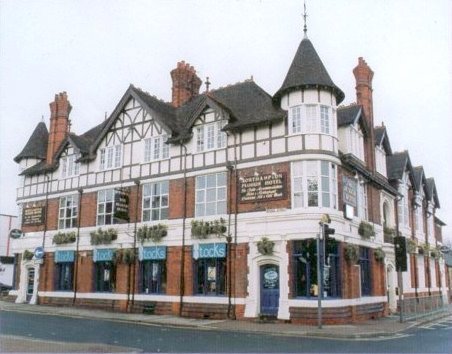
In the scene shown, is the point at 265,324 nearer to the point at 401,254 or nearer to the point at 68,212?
the point at 401,254

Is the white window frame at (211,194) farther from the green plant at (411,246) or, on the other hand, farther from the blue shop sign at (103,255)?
the green plant at (411,246)

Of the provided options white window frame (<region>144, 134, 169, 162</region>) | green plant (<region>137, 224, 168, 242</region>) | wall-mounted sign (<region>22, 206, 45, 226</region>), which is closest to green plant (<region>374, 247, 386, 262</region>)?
green plant (<region>137, 224, 168, 242</region>)

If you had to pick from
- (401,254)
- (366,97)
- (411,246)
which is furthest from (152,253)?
(411,246)

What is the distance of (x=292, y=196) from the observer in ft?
76.6

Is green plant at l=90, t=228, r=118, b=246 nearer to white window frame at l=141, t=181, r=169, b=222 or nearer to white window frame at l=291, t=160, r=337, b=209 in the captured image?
white window frame at l=141, t=181, r=169, b=222

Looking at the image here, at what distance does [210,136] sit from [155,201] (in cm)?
498

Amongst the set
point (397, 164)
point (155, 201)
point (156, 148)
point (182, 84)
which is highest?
point (182, 84)

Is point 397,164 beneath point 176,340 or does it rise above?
above

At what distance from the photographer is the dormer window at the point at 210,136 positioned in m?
26.4

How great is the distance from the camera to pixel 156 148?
29.0 metres

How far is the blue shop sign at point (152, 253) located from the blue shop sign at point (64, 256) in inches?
227

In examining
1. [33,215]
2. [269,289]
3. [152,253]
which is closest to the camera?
[269,289]

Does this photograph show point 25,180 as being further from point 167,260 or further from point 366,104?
point 366,104

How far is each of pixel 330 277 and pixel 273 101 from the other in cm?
926
